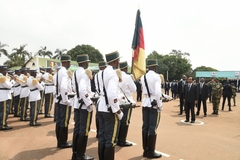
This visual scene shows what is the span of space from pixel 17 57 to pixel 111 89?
153 ft

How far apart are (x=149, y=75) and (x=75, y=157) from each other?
8.22 feet

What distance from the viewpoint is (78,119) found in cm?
493

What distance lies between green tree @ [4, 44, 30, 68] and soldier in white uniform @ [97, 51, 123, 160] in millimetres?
43222

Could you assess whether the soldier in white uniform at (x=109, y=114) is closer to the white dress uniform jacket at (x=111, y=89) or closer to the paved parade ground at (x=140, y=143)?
the white dress uniform jacket at (x=111, y=89)

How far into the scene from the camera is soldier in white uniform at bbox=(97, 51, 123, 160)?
376cm

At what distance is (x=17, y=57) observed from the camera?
44.8 metres

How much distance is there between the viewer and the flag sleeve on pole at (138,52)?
6957mm

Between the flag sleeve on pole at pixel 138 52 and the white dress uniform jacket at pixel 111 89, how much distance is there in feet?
9.53

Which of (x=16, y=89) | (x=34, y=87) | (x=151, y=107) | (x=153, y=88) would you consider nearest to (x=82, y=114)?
(x=151, y=107)

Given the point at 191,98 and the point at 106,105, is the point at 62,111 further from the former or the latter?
Result: the point at 191,98

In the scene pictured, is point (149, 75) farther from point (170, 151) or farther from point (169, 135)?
point (169, 135)

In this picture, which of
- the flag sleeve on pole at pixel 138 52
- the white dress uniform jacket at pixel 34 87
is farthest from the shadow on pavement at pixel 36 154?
the flag sleeve on pole at pixel 138 52

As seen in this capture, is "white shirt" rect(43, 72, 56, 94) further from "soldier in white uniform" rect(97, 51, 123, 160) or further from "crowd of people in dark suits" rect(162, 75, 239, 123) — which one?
"soldier in white uniform" rect(97, 51, 123, 160)

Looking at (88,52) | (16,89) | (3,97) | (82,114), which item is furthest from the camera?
(88,52)
